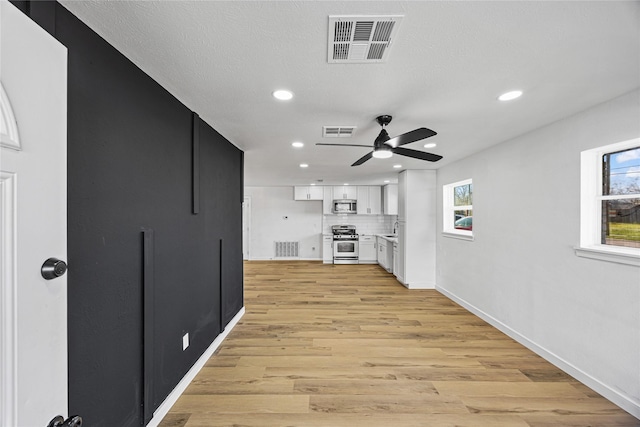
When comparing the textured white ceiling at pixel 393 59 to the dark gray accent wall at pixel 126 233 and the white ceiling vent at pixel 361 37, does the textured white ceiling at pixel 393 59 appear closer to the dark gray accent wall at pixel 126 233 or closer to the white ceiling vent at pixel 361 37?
the white ceiling vent at pixel 361 37

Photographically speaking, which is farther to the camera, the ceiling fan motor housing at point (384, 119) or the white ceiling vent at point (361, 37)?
the ceiling fan motor housing at point (384, 119)

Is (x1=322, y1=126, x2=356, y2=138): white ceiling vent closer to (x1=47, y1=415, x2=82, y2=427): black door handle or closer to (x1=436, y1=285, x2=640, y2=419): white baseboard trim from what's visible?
(x1=47, y1=415, x2=82, y2=427): black door handle

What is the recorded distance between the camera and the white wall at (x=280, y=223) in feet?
25.7

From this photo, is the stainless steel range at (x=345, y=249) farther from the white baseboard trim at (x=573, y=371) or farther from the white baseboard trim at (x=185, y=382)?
the white baseboard trim at (x=185, y=382)

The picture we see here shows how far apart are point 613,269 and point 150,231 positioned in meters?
3.34

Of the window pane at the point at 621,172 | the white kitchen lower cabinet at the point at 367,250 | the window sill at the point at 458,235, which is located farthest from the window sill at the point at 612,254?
the white kitchen lower cabinet at the point at 367,250

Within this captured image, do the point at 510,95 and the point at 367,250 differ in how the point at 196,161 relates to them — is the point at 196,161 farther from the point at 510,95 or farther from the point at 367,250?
the point at 367,250

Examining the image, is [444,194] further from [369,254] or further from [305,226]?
[305,226]

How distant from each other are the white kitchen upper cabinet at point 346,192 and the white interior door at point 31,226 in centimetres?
681

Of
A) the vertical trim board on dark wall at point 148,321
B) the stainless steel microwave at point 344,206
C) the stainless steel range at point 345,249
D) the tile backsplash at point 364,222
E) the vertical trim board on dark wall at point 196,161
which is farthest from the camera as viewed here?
the tile backsplash at point 364,222

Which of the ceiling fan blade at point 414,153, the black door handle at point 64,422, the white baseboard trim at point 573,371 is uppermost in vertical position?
the ceiling fan blade at point 414,153

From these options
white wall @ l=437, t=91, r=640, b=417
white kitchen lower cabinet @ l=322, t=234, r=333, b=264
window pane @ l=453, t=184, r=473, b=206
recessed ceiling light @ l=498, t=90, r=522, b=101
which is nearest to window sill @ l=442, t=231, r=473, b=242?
white wall @ l=437, t=91, r=640, b=417

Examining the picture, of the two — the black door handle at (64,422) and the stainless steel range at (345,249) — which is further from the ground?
the black door handle at (64,422)

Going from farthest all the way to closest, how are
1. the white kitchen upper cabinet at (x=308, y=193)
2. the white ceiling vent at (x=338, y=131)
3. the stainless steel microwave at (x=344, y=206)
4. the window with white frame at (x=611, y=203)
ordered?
the white kitchen upper cabinet at (x=308, y=193) < the stainless steel microwave at (x=344, y=206) < the white ceiling vent at (x=338, y=131) < the window with white frame at (x=611, y=203)
